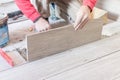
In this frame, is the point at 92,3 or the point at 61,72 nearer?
the point at 61,72

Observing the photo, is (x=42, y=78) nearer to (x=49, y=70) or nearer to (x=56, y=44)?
(x=49, y=70)

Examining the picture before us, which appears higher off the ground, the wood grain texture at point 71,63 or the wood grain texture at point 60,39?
the wood grain texture at point 60,39

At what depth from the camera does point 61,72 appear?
871mm

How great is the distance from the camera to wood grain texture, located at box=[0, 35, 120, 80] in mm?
854

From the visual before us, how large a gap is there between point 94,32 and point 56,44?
0.23m

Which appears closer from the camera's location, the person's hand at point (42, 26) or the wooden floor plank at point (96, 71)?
the wooden floor plank at point (96, 71)

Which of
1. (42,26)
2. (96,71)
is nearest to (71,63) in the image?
(96,71)

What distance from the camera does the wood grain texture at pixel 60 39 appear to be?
35.8 inches

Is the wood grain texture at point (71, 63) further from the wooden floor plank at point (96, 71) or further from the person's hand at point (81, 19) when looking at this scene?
the person's hand at point (81, 19)

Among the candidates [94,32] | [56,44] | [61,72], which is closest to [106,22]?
[94,32]

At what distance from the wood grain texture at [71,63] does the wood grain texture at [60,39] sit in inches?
1.0

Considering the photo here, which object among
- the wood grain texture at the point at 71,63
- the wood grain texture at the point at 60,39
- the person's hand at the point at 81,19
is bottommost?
the wood grain texture at the point at 71,63

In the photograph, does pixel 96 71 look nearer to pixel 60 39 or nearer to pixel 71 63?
pixel 71 63

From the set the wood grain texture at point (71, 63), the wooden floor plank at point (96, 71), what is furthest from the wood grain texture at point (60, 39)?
the wooden floor plank at point (96, 71)
